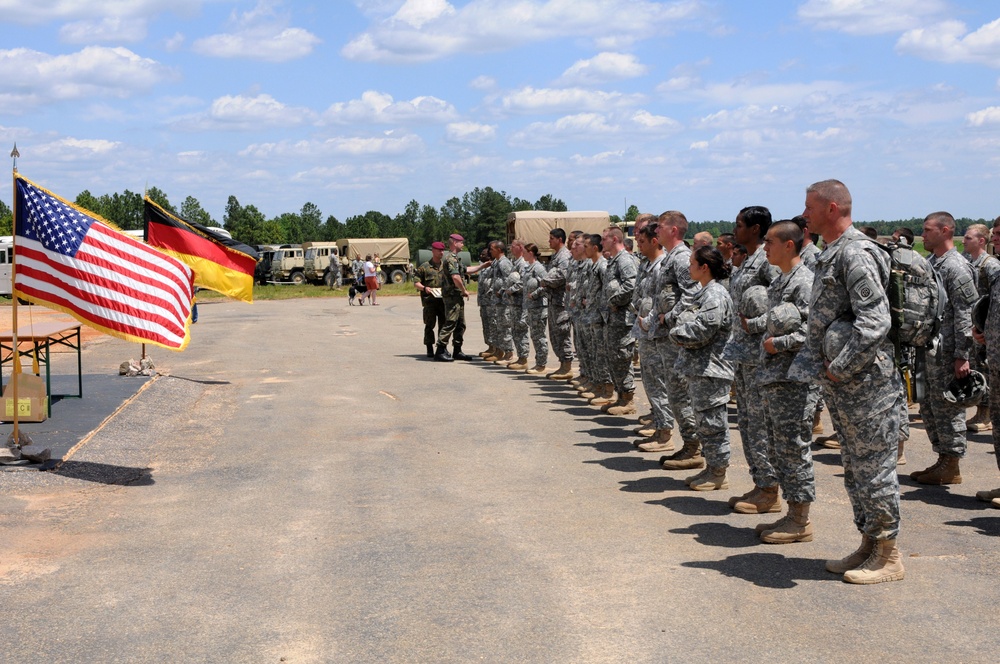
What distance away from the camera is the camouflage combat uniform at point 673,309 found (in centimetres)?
824

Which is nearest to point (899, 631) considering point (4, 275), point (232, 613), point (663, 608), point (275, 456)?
point (663, 608)

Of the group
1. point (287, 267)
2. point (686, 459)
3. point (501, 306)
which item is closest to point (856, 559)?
point (686, 459)

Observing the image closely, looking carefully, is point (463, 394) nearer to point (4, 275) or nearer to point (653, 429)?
point (653, 429)

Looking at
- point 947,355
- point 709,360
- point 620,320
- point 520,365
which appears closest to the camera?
point 709,360

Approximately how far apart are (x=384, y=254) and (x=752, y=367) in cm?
5115

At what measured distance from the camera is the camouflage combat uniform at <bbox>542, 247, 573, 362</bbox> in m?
14.4

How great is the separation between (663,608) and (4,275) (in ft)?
138

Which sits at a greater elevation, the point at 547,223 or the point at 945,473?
the point at 547,223

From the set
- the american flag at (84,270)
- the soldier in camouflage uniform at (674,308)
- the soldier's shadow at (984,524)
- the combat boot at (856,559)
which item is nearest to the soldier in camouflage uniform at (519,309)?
the soldier in camouflage uniform at (674,308)

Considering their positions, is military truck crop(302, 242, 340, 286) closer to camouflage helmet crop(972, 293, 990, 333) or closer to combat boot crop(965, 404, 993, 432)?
combat boot crop(965, 404, 993, 432)

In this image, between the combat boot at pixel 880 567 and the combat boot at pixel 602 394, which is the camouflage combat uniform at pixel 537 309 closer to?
the combat boot at pixel 602 394

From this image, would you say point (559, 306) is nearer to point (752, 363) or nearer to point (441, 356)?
point (441, 356)

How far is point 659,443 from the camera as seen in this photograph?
9375 millimetres

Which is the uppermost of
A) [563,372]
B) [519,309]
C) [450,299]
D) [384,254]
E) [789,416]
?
[384,254]
